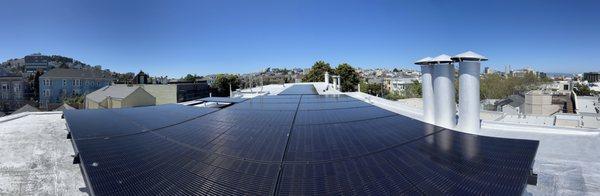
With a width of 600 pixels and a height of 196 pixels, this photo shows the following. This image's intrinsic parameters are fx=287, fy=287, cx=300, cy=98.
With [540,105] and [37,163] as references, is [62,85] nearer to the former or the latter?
[37,163]

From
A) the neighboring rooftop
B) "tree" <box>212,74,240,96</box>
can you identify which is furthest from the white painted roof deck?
the neighboring rooftop

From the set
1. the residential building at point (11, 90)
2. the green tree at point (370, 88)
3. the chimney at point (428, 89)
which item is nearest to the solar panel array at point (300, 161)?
the chimney at point (428, 89)

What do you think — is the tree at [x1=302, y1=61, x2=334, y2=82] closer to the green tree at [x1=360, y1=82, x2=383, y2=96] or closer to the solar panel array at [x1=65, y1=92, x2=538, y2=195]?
the green tree at [x1=360, y1=82, x2=383, y2=96]

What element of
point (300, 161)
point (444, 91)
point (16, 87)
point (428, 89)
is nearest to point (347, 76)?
point (428, 89)

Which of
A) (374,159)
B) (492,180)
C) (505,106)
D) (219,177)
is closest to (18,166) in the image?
(219,177)

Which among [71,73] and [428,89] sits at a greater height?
[71,73]

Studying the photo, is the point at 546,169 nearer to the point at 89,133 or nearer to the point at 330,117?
the point at 330,117
